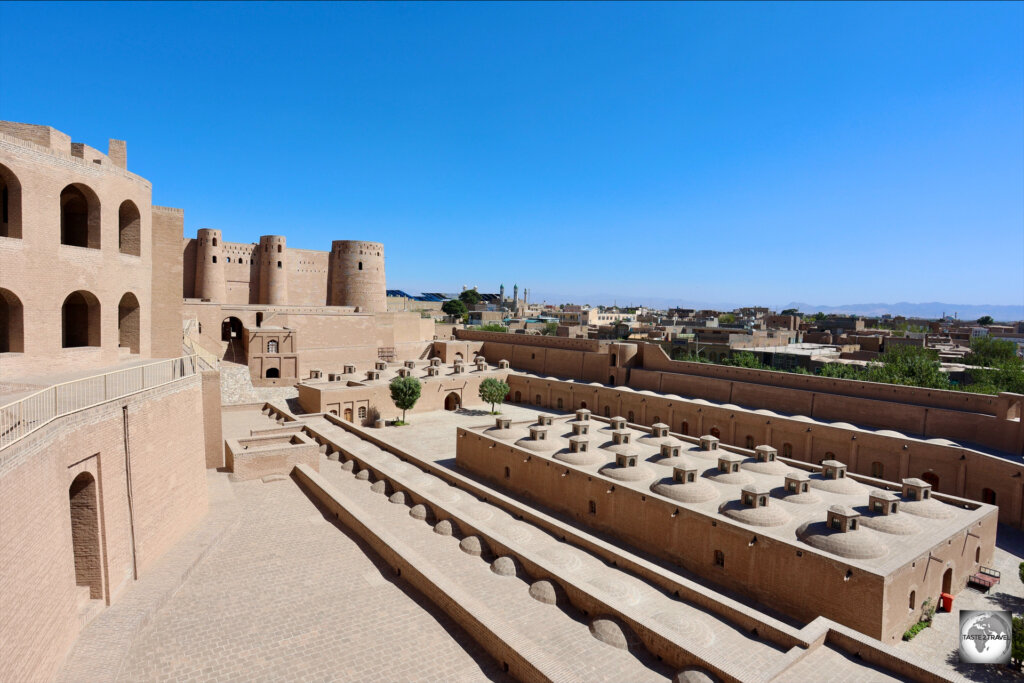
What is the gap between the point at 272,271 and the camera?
40.2m

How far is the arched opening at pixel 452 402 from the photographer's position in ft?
111

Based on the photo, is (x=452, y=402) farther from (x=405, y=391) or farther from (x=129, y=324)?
(x=129, y=324)

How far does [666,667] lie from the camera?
9.04 m

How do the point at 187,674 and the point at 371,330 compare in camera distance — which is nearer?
the point at 187,674

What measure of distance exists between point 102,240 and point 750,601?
646 inches

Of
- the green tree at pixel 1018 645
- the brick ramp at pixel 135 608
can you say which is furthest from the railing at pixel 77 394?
the green tree at pixel 1018 645

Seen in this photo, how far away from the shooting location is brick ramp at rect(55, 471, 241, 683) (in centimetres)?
730

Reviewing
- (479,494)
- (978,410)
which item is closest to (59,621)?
(479,494)

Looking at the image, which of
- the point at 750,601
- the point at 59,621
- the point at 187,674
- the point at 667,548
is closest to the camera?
the point at 59,621

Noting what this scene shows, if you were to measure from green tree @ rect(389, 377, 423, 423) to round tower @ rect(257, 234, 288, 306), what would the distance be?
15.9m

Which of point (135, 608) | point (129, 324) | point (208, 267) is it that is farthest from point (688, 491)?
point (208, 267)

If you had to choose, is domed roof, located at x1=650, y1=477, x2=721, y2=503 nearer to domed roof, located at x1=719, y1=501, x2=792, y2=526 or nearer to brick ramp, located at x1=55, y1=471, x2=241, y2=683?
domed roof, located at x1=719, y1=501, x2=792, y2=526

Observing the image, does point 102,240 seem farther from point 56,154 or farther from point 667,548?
point 667,548

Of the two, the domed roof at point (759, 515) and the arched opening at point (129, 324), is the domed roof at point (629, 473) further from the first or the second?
the arched opening at point (129, 324)
